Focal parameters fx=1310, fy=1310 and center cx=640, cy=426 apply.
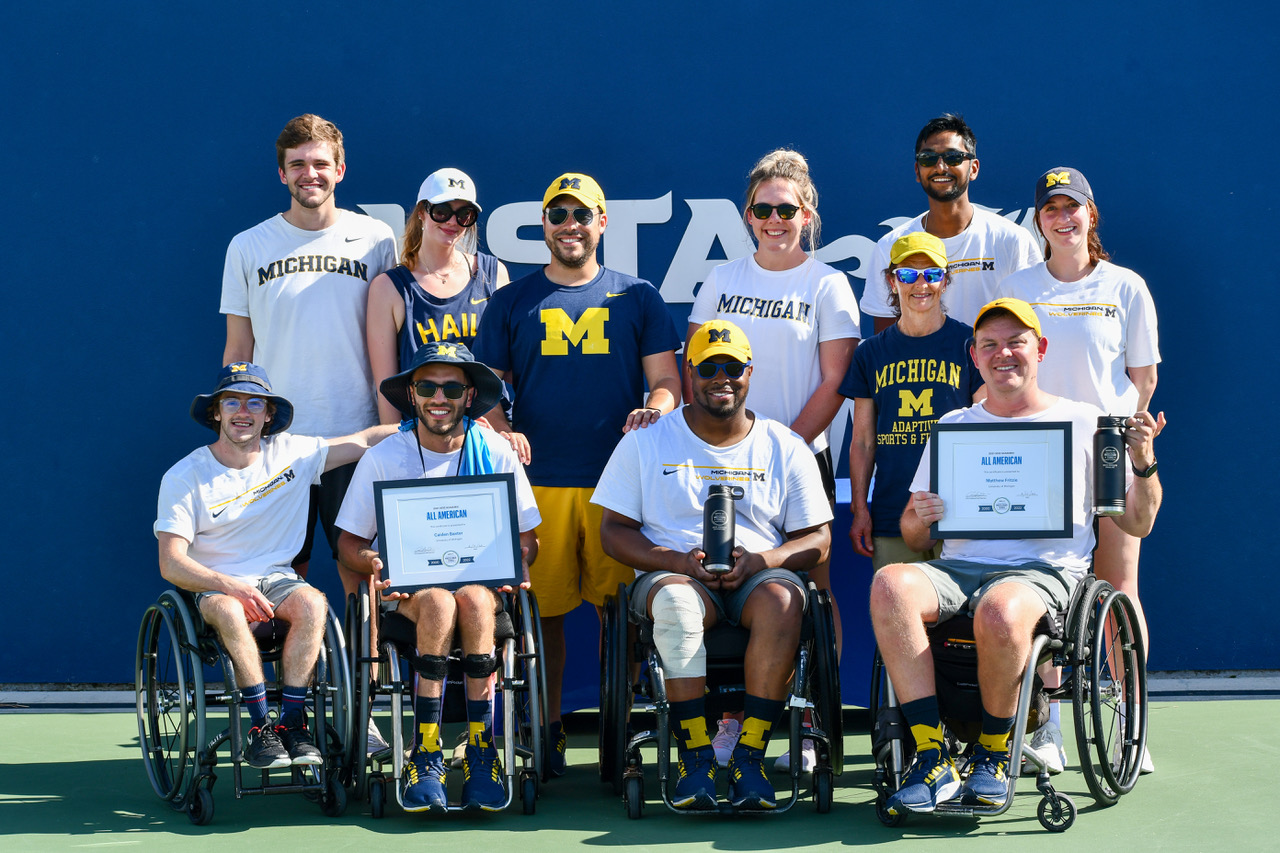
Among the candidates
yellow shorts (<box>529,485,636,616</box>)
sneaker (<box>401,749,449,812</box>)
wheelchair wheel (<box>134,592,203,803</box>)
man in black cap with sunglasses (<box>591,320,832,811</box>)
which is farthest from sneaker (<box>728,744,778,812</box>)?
wheelchair wheel (<box>134,592,203,803</box>)

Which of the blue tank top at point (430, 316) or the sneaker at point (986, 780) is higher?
the blue tank top at point (430, 316)

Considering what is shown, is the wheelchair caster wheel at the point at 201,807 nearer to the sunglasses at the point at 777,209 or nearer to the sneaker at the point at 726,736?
the sneaker at the point at 726,736

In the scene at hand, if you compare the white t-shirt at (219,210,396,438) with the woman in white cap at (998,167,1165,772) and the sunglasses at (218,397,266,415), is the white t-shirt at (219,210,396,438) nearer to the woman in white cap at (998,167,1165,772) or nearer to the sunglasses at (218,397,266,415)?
the sunglasses at (218,397,266,415)

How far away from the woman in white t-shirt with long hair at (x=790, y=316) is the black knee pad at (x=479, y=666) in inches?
46.5

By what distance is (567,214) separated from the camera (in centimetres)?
406

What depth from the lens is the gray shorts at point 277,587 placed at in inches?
140

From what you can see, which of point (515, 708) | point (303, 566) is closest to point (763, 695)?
point (515, 708)

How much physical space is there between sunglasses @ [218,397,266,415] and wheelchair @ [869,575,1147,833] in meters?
1.91

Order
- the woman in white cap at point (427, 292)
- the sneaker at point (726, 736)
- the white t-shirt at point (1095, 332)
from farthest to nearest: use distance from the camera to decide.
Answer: the woman in white cap at point (427, 292), the white t-shirt at point (1095, 332), the sneaker at point (726, 736)

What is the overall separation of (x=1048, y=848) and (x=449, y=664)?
1.55m

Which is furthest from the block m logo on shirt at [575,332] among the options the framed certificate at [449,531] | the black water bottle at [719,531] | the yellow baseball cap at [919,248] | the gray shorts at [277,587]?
the gray shorts at [277,587]

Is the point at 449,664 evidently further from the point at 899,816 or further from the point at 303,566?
the point at 899,816

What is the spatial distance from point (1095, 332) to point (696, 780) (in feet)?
5.83

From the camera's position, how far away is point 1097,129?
5.25m
